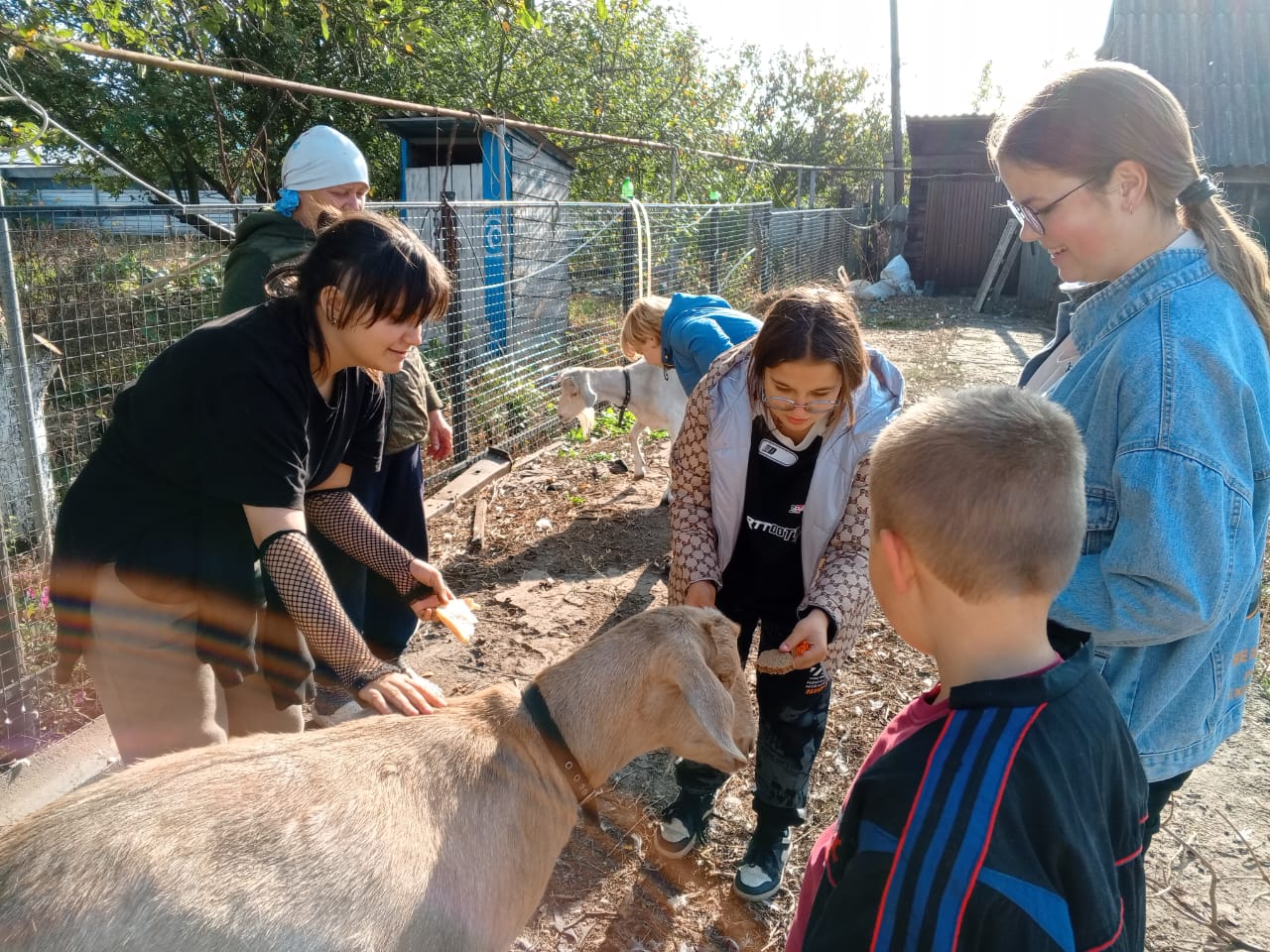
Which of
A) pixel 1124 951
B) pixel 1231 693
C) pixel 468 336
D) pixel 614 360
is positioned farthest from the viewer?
pixel 614 360

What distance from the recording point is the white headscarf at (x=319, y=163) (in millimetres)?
3928

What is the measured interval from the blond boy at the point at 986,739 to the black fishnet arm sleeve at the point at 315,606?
4.24 ft

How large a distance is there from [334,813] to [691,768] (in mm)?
1480

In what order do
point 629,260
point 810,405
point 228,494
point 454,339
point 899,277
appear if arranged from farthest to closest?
point 899,277, point 629,260, point 454,339, point 810,405, point 228,494

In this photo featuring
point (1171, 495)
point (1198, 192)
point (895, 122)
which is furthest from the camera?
point (895, 122)

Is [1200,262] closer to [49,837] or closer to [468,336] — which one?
[49,837]

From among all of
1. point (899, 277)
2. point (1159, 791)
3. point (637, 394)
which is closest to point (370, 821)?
point (1159, 791)

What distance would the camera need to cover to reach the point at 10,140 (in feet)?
23.5

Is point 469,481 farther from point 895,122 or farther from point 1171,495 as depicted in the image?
point 895,122

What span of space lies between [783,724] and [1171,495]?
155 centimetres

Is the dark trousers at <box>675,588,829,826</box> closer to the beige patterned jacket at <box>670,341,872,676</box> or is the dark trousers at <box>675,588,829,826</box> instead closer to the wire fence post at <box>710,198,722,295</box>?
the beige patterned jacket at <box>670,341,872,676</box>

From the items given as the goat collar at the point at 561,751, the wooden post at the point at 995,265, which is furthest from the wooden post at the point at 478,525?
the wooden post at the point at 995,265

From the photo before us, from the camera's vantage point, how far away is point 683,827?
3.16 metres

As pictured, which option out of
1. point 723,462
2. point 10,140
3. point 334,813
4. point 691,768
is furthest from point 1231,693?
point 10,140
